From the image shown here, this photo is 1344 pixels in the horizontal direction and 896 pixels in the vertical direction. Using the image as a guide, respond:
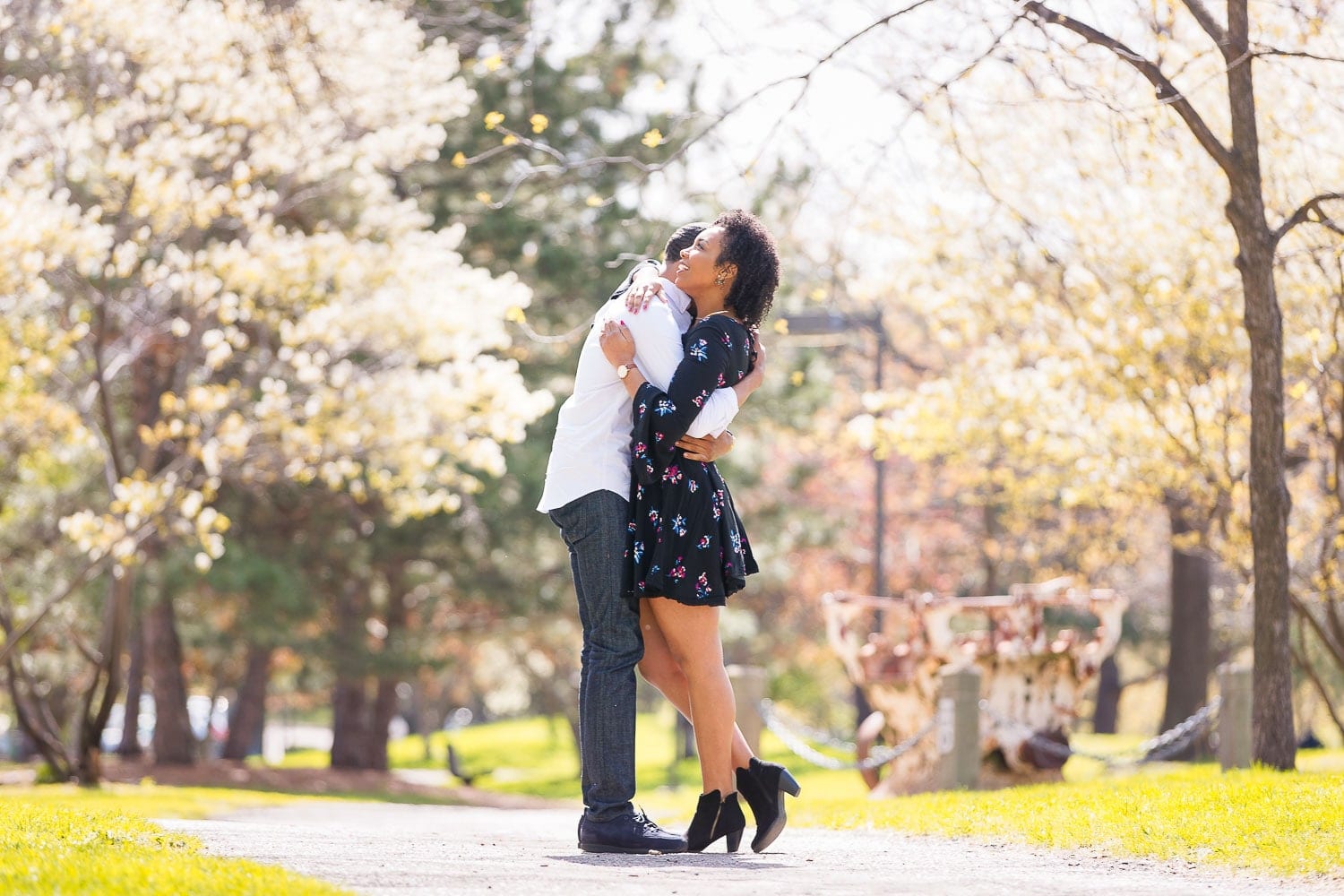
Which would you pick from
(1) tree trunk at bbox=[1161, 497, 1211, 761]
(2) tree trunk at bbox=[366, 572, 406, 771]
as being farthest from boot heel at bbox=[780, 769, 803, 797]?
(1) tree trunk at bbox=[1161, 497, 1211, 761]

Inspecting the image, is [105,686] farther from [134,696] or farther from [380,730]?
[134,696]

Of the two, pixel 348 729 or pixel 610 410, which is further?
pixel 348 729

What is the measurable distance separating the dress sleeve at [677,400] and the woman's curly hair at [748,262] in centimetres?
23

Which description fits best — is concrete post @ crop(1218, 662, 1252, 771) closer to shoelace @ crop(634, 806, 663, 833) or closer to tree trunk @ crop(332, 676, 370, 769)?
shoelace @ crop(634, 806, 663, 833)

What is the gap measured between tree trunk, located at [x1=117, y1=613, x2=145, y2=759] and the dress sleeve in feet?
57.3

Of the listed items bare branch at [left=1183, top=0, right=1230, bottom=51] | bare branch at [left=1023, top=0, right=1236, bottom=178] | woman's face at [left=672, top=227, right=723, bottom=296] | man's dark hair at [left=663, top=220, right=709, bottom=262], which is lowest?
woman's face at [left=672, top=227, right=723, bottom=296]

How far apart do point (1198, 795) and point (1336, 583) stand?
592cm

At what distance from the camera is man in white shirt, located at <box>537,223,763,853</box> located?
16.4 feet

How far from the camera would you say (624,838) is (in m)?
5.00

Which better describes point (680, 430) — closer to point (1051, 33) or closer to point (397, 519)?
point (1051, 33)

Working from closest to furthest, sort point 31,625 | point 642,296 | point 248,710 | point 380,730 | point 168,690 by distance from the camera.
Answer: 1. point 642,296
2. point 31,625
3. point 168,690
4. point 380,730
5. point 248,710

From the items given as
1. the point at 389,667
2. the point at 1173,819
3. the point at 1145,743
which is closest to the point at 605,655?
the point at 1173,819

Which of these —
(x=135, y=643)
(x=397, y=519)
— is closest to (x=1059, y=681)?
(x=397, y=519)

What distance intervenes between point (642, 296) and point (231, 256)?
26.5 ft
